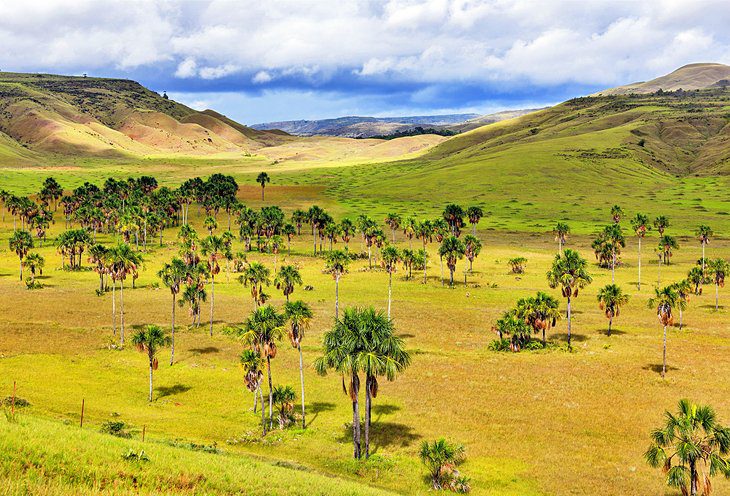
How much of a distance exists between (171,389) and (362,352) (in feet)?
95.5

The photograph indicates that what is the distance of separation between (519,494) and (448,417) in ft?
47.6

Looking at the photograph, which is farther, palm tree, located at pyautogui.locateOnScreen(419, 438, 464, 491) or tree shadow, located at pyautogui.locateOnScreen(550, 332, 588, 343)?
tree shadow, located at pyautogui.locateOnScreen(550, 332, 588, 343)

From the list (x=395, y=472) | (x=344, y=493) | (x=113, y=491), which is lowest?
(x=395, y=472)

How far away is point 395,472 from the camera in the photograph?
42750 millimetres

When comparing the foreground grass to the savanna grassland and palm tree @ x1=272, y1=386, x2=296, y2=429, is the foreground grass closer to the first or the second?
the savanna grassland

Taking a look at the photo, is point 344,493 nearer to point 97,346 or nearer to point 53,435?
point 53,435

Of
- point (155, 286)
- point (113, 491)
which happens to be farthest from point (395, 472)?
point (155, 286)

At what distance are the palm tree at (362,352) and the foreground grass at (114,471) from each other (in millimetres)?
9829

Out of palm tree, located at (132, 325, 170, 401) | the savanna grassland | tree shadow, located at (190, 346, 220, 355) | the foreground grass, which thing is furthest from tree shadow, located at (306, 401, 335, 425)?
tree shadow, located at (190, 346, 220, 355)

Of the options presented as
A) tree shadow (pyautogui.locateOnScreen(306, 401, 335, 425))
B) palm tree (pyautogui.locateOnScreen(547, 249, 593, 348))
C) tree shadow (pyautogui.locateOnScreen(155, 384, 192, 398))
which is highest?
palm tree (pyautogui.locateOnScreen(547, 249, 593, 348))

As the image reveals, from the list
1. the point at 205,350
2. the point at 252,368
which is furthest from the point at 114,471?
the point at 205,350

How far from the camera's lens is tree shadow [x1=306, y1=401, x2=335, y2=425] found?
181 feet

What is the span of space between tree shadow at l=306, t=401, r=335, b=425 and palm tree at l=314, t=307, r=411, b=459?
11.1 meters

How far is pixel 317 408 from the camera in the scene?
56938mm
